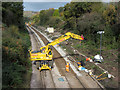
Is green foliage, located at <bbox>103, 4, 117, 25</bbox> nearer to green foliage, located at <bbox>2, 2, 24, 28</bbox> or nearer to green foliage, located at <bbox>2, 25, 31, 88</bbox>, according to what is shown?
green foliage, located at <bbox>2, 25, 31, 88</bbox>

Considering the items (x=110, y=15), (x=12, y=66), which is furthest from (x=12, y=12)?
(x=12, y=66)

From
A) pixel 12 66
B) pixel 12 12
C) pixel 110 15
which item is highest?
pixel 12 12

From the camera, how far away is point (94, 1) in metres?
28.0

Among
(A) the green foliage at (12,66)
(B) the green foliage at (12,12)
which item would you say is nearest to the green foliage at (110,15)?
(A) the green foliage at (12,66)

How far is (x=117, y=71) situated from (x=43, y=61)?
6.61m

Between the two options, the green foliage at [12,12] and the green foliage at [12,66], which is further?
the green foliage at [12,12]

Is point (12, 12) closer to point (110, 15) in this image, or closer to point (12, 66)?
point (110, 15)

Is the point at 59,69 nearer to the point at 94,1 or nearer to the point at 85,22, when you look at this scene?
the point at 85,22

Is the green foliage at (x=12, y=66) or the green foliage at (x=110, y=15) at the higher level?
the green foliage at (x=110, y=15)

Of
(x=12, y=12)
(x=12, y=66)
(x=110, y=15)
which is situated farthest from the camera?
(x=12, y=12)

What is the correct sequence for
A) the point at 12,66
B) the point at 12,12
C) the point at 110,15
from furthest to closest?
the point at 12,12
the point at 110,15
the point at 12,66

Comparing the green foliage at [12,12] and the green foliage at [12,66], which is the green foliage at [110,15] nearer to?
the green foliage at [12,66]

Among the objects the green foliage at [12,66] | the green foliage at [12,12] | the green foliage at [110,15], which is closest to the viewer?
the green foliage at [12,66]

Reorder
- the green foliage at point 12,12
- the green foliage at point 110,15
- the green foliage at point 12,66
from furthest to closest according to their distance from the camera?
the green foliage at point 12,12, the green foliage at point 110,15, the green foliage at point 12,66
